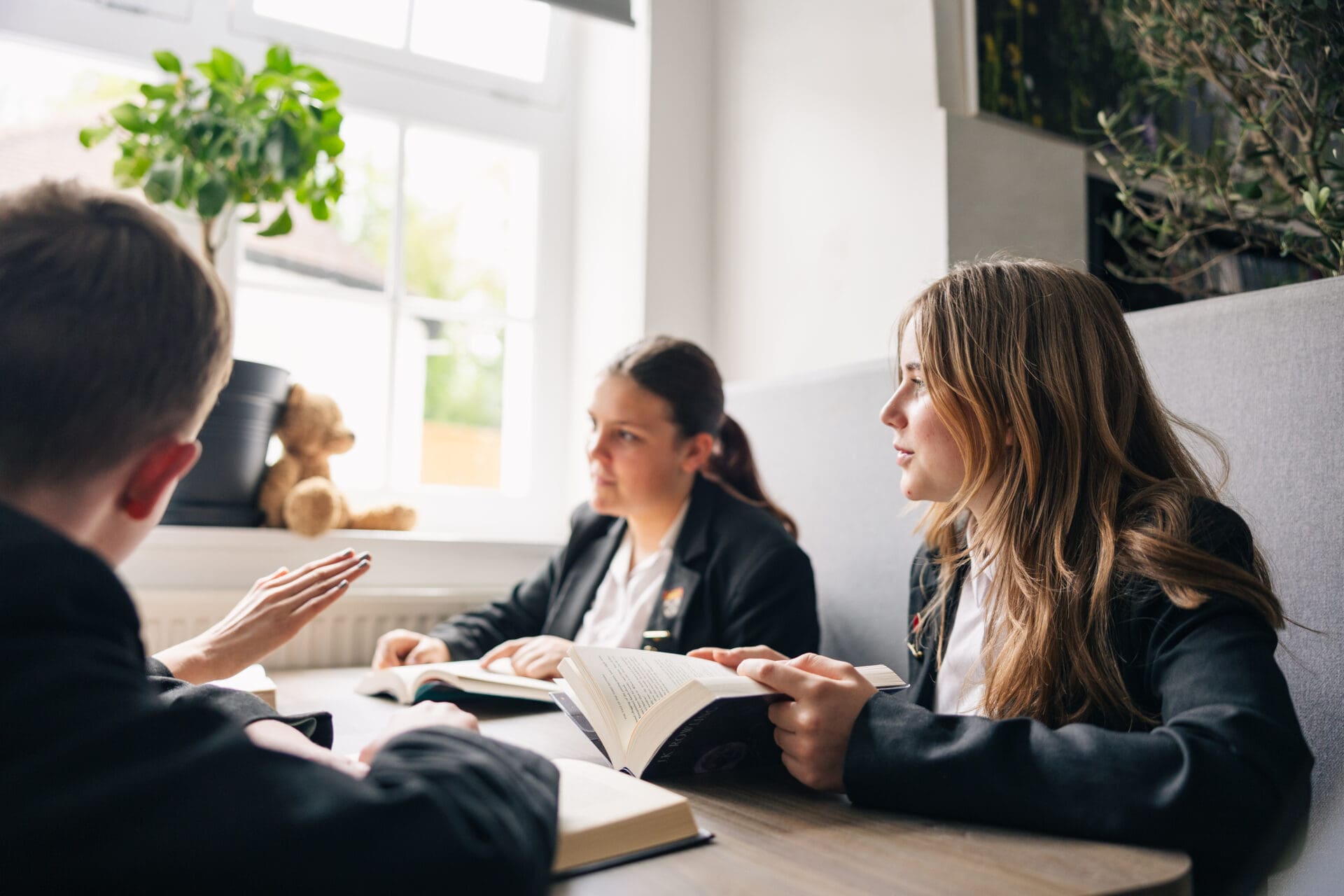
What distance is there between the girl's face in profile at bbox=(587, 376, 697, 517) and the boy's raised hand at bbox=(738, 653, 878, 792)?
35.7 inches

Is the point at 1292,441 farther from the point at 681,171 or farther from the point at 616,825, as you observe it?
the point at 681,171

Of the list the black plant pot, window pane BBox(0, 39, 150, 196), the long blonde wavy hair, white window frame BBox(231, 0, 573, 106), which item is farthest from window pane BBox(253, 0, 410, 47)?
the long blonde wavy hair

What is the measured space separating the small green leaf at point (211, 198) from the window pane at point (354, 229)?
0.51m

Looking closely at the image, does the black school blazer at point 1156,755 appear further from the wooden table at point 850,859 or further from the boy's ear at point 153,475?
the boy's ear at point 153,475

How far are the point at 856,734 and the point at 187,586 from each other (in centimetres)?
166

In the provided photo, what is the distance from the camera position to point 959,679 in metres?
1.14

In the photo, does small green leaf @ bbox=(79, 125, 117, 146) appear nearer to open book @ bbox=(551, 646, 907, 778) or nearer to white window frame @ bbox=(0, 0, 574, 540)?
white window frame @ bbox=(0, 0, 574, 540)

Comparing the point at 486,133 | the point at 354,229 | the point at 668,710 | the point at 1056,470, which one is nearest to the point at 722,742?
the point at 668,710

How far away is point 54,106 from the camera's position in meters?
2.24

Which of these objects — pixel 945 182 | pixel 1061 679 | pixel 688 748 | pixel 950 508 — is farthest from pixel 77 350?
pixel 945 182

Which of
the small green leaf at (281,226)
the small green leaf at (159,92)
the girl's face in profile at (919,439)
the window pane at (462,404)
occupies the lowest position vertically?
the girl's face in profile at (919,439)

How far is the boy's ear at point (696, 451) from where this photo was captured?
183 cm

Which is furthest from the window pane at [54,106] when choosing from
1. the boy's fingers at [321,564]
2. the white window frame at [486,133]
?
the boy's fingers at [321,564]

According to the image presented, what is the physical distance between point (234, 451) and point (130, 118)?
28.3 inches
